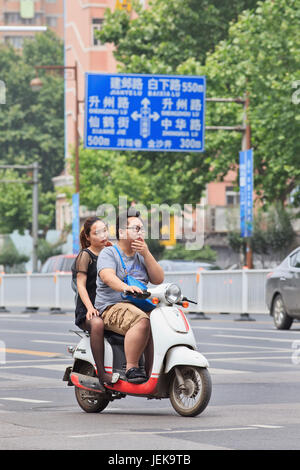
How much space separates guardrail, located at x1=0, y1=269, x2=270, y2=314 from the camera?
99.1 feet

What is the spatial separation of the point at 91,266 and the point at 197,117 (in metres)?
25.8

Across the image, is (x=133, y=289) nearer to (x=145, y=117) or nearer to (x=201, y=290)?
(x=201, y=290)

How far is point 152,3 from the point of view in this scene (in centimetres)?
4866

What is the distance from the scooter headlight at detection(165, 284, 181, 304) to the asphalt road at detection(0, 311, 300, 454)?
2.97 ft

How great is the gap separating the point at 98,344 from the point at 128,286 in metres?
0.62

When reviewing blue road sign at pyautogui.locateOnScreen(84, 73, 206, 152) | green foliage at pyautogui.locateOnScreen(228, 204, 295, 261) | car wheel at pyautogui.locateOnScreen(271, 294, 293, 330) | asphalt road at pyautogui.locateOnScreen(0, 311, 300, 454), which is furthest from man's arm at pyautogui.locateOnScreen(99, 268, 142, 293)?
green foliage at pyautogui.locateOnScreen(228, 204, 295, 261)

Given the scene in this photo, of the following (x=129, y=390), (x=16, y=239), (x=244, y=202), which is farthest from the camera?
(x=16, y=239)

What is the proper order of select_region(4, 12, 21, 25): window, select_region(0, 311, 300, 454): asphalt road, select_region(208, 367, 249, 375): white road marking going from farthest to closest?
select_region(4, 12, 21, 25): window → select_region(208, 367, 249, 375): white road marking → select_region(0, 311, 300, 454): asphalt road

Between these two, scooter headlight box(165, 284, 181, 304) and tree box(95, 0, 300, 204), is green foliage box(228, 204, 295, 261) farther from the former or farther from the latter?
scooter headlight box(165, 284, 181, 304)

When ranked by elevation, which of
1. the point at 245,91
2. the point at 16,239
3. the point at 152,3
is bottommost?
the point at 16,239


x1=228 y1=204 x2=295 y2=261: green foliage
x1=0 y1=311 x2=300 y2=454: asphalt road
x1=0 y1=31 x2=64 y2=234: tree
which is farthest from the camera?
x1=0 y1=31 x2=64 y2=234: tree
